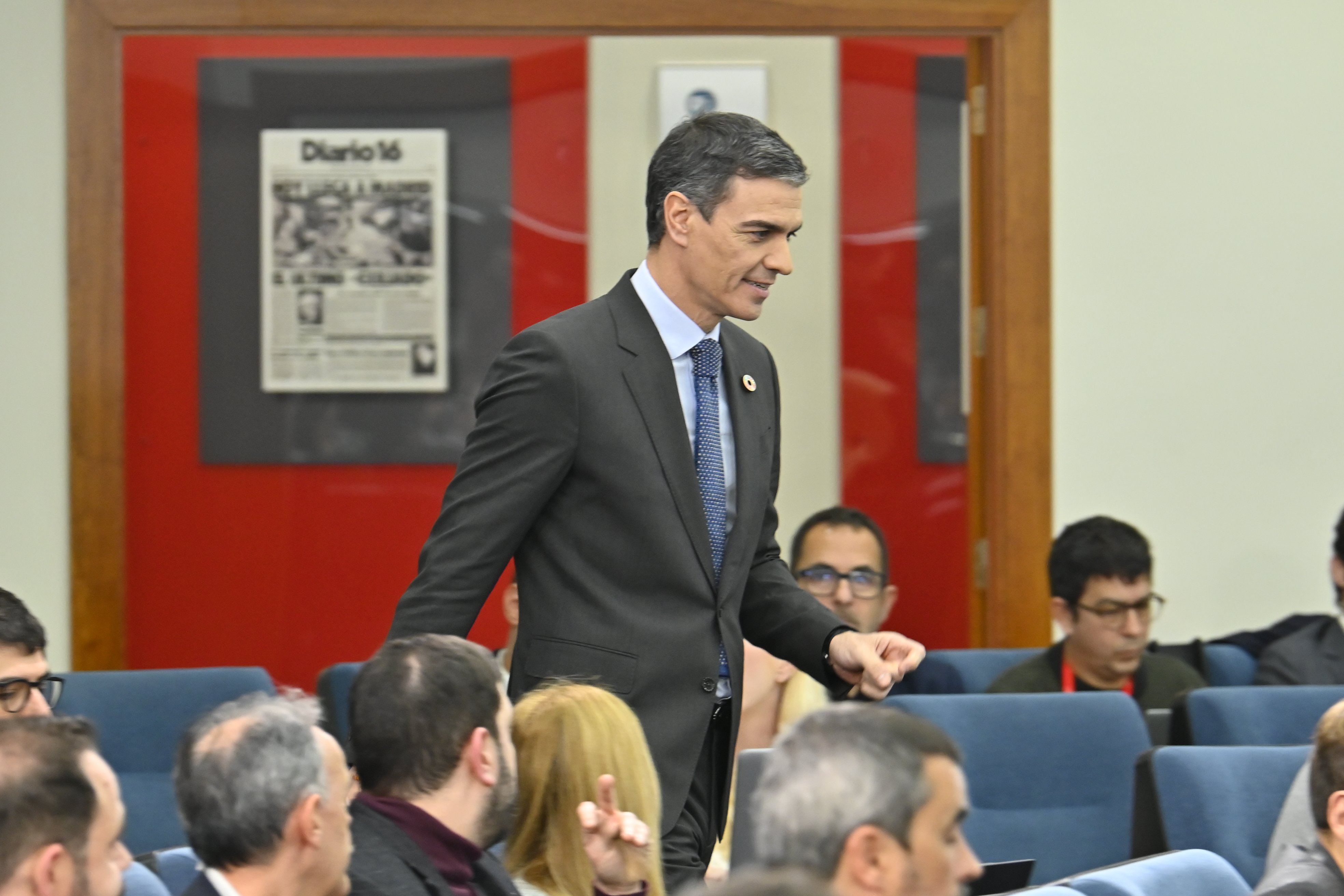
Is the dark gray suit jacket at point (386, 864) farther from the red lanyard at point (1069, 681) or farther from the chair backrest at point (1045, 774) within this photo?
the red lanyard at point (1069, 681)

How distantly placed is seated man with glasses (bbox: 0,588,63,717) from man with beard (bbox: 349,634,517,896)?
Result: 94 cm

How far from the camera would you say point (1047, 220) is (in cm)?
449

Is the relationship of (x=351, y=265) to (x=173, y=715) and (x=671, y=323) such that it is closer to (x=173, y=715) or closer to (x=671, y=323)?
(x=173, y=715)

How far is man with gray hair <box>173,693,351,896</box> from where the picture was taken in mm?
1680

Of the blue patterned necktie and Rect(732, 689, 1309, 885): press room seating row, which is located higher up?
the blue patterned necktie

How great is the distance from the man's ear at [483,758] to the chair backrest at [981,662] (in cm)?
218

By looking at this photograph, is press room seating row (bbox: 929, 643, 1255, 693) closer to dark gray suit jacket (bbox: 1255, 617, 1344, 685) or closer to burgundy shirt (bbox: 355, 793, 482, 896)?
dark gray suit jacket (bbox: 1255, 617, 1344, 685)

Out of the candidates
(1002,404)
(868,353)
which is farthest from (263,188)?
(1002,404)

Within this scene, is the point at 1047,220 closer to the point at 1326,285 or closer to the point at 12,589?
the point at 1326,285

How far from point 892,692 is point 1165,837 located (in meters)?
1.06

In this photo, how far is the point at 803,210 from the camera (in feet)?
15.3

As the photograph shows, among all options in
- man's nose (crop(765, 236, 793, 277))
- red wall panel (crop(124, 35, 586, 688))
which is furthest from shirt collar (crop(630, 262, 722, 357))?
red wall panel (crop(124, 35, 586, 688))

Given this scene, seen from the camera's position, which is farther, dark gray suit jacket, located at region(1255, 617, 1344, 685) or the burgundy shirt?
dark gray suit jacket, located at region(1255, 617, 1344, 685)

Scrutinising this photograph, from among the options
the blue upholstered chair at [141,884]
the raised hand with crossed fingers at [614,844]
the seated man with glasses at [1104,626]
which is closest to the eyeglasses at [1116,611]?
the seated man with glasses at [1104,626]
